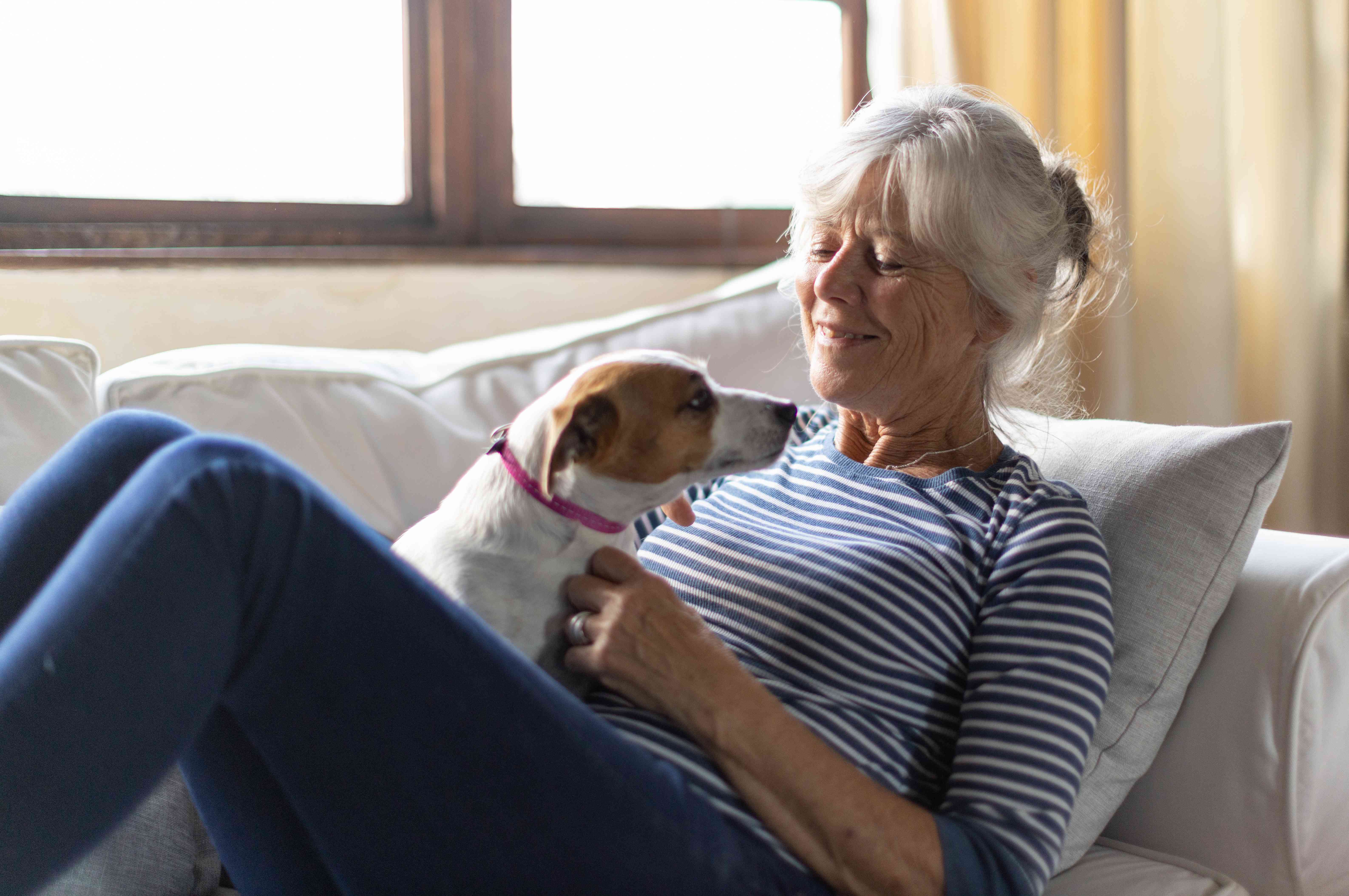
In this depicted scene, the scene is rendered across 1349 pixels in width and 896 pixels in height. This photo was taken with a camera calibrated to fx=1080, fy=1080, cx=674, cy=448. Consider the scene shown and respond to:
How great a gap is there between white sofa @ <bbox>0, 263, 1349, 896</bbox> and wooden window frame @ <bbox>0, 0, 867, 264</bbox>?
1.24 ft

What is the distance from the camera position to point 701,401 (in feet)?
3.78

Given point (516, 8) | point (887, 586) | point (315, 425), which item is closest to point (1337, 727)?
point (887, 586)

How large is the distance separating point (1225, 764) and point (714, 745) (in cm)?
54

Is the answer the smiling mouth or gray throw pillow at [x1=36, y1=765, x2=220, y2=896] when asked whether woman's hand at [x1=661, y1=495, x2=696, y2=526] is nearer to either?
the smiling mouth

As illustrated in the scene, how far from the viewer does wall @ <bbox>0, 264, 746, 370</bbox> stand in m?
1.76

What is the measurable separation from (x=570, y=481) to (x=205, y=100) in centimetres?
140

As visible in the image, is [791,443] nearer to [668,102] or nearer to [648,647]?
[648,647]

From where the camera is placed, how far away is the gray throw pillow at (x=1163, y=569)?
3.63ft

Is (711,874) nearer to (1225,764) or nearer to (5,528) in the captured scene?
(1225,764)

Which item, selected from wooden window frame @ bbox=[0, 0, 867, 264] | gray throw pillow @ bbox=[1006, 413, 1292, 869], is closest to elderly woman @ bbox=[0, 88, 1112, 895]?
gray throw pillow @ bbox=[1006, 413, 1292, 869]

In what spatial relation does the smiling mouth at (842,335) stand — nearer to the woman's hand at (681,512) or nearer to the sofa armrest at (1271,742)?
the woman's hand at (681,512)

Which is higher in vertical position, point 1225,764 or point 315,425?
point 315,425

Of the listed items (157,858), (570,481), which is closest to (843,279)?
(570,481)

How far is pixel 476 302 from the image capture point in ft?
6.93
